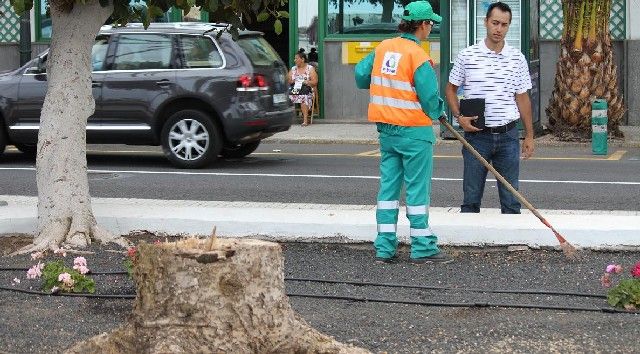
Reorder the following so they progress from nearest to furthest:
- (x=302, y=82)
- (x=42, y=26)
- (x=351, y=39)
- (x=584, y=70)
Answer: (x=584, y=70)
(x=302, y=82)
(x=351, y=39)
(x=42, y=26)

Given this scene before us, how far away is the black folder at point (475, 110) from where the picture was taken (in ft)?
30.7

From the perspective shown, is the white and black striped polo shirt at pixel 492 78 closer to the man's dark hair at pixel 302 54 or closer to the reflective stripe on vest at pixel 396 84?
the reflective stripe on vest at pixel 396 84

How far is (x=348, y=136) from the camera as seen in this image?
68.9 ft

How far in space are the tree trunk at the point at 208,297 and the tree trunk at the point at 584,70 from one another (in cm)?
1507

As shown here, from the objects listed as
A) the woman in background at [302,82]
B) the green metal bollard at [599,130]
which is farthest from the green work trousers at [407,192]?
the woman in background at [302,82]

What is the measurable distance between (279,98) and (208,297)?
36.9 ft

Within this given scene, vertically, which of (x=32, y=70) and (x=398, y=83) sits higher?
(x=398, y=83)

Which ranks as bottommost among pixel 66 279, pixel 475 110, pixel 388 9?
pixel 66 279

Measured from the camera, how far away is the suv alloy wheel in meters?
16.0

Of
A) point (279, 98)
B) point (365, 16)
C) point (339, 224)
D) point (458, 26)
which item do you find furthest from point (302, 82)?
point (339, 224)

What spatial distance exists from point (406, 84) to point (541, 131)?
42.5 feet

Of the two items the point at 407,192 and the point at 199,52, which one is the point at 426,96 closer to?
the point at 407,192

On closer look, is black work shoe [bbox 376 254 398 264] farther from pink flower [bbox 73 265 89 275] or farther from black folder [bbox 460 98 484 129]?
pink flower [bbox 73 265 89 275]

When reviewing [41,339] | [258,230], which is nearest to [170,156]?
[258,230]
